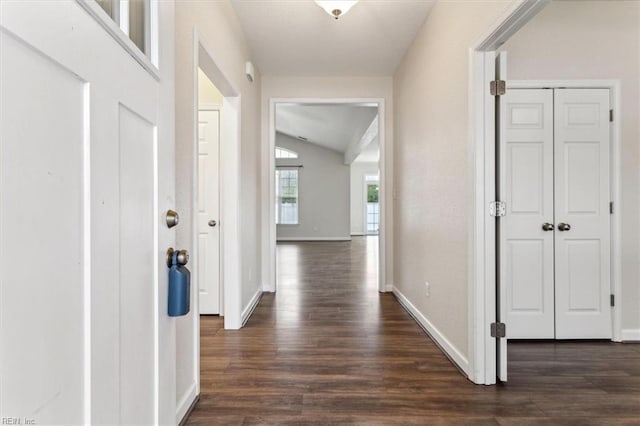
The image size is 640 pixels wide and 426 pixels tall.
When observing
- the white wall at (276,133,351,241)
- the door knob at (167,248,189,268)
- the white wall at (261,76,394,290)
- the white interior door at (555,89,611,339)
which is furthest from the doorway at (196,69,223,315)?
the white wall at (276,133,351,241)

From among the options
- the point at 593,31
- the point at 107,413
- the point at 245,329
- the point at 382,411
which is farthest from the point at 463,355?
the point at 593,31

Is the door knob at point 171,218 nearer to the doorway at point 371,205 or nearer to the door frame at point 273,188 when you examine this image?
the door frame at point 273,188

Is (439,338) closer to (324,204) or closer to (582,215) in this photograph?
(582,215)

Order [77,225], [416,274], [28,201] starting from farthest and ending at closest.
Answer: [416,274], [77,225], [28,201]

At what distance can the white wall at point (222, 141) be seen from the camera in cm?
163

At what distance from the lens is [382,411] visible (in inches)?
65.7

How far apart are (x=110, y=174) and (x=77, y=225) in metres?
0.14

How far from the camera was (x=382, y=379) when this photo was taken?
1978 millimetres

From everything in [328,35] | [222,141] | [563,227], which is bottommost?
[563,227]

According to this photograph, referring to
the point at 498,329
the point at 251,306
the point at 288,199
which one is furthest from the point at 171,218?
the point at 288,199

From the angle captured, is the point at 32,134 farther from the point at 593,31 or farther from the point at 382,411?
the point at 593,31

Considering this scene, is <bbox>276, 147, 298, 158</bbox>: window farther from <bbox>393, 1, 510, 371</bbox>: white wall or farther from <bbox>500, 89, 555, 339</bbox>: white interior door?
<bbox>500, 89, 555, 339</bbox>: white interior door

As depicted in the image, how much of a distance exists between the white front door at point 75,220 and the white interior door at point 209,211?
2292mm

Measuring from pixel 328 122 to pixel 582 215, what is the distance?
545cm
